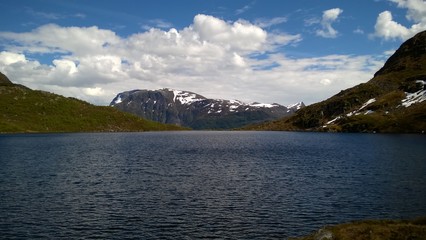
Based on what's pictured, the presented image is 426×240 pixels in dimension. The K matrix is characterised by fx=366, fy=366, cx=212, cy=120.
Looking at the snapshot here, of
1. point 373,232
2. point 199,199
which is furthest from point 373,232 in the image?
point 199,199

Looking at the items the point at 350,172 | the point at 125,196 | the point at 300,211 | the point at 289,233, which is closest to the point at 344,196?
the point at 300,211

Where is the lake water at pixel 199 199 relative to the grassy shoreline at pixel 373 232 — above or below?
below

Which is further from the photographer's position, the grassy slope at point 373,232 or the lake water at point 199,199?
the lake water at point 199,199

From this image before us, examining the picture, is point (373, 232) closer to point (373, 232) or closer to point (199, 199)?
point (373, 232)

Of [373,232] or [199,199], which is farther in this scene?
[199,199]

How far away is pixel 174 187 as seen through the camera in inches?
2756

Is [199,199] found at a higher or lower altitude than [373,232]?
lower

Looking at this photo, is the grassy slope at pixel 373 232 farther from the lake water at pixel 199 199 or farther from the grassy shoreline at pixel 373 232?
the lake water at pixel 199 199

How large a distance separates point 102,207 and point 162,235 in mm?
16264

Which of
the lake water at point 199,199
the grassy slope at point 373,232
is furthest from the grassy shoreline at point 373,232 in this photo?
the lake water at point 199,199

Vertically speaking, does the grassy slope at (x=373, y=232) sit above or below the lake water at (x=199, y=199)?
above

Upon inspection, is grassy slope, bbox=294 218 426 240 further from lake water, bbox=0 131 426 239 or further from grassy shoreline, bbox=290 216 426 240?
lake water, bbox=0 131 426 239

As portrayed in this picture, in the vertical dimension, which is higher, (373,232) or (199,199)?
(373,232)

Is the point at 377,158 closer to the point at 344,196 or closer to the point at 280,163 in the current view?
the point at 280,163
